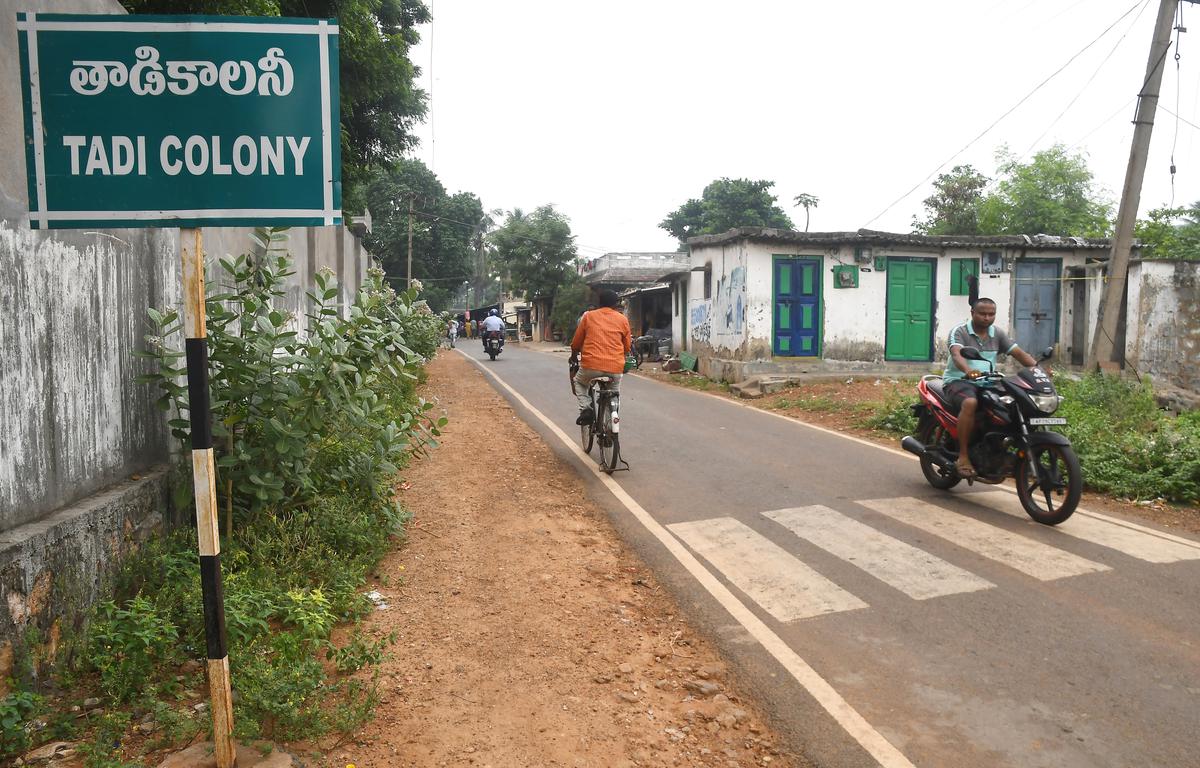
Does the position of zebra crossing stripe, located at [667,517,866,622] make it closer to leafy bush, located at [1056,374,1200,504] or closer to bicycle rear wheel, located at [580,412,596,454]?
bicycle rear wheel, located at [580,412,596,454]

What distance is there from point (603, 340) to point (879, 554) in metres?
3.96

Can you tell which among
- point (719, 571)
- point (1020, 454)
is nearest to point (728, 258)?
point (1020, 454)

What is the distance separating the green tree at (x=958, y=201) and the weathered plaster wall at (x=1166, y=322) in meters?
21.7

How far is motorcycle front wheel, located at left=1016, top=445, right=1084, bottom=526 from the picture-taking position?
6008 mm

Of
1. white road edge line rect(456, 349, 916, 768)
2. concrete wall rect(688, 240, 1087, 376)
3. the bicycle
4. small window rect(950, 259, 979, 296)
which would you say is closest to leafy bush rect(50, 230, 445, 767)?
white road edge line rect(456, 349, 916, 768)

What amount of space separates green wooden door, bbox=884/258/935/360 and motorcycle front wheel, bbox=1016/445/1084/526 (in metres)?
13.2

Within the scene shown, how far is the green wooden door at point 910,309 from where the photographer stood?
62.8 ft

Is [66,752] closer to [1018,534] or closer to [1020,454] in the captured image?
[1018,534]

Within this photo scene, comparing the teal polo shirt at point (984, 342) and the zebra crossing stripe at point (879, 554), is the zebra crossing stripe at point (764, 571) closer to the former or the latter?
the zebra crossing stripe at point (879, 554)

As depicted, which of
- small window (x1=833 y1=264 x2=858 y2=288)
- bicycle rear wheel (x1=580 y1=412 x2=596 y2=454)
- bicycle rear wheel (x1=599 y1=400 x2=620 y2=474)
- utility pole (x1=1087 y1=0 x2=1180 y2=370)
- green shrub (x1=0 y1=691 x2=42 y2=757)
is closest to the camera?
green shrub (x1=0 y1=691 x2=42 y2=757)

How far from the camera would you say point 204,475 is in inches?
110

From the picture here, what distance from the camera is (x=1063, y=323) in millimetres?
20125

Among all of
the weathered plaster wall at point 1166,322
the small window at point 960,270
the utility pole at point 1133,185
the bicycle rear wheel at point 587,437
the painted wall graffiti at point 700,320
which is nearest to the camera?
the bicycle rear wheel at point 587,437

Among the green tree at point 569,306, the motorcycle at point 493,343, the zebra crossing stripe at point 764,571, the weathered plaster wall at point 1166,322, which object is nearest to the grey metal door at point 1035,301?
the weathered plaster wall at point 1166,322
